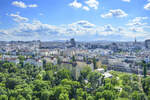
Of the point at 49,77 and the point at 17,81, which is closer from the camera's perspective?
the point at 17,81

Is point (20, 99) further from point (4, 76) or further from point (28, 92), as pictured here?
point (4, 76)

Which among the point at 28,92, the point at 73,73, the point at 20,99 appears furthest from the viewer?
the point at 73,73

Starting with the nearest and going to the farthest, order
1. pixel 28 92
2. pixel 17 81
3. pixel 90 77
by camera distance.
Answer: pixel 28 92
pixel 17 81
pixel 90 77

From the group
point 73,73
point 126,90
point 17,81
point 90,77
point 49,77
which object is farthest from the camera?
point 73,73

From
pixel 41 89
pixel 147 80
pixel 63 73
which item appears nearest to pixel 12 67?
pixel 63 73

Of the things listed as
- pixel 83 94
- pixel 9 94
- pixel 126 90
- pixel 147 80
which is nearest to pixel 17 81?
pixel 9 94

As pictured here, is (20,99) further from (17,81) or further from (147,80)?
(147,80)

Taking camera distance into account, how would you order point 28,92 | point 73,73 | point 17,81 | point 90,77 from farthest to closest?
point 73,73 → point 90,77 → point 17,81 → point 28,92

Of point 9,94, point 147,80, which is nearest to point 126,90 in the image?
point 147,80

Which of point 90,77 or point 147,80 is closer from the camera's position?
point 147,80
